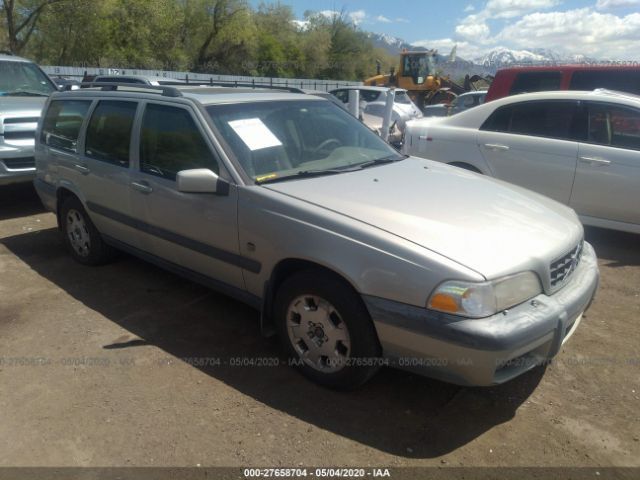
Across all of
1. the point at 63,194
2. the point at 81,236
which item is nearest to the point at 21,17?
the point at 63,194

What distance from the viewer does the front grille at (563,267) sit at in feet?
9.34

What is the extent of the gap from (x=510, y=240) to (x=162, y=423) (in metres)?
2.10

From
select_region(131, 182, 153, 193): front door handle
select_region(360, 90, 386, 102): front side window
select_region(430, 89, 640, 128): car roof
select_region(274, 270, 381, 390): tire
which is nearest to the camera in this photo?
select_region(274, 270, 381, 390): tire

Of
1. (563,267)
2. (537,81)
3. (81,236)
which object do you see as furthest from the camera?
(537,81)

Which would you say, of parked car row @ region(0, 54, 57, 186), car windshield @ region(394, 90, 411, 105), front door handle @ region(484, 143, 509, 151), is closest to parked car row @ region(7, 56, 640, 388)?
front door handle @ region(484, 143, 509, 151)

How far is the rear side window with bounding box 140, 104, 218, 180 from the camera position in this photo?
3.55 meters

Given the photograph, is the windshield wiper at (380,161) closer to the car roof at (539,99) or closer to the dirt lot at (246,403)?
the dirt lot at (246,403)

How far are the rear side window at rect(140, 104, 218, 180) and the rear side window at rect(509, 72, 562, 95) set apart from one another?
603 cm

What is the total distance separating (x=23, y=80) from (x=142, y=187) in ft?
19.0

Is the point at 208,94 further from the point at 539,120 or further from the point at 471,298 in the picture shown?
the point at 539,120

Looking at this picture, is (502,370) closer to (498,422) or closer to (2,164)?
(498,422)

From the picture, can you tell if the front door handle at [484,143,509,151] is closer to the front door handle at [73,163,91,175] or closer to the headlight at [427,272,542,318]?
the headlight at [427,272,542,318]

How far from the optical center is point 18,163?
6871mm

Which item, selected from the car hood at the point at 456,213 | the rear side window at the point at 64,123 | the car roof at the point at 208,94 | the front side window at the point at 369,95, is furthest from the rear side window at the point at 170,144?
the front side window at the point at 369,95
